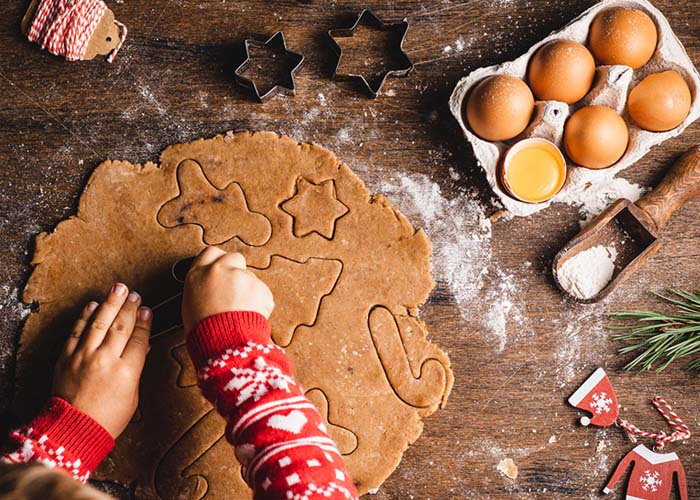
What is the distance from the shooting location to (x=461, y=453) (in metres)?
1.28

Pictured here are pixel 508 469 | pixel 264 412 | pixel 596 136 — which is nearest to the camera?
pixel 264 412

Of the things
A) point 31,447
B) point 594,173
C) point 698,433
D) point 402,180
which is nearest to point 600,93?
point 594,173

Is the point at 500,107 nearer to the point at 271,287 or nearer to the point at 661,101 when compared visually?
the point at 661,101

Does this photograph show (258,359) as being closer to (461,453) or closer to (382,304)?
(382,304)

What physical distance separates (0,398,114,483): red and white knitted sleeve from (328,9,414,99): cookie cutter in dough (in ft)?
2.81

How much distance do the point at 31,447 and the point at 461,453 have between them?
83 cm

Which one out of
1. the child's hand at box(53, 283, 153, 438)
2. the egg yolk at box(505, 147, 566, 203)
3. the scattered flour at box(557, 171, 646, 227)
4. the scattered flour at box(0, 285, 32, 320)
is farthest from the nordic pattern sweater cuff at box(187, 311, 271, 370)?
the scattered flour at box(557, 171, 646, 227)

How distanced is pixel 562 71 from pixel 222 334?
827 millimetres

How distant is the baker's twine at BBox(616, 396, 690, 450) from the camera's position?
4.25ft

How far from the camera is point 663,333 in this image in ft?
4.26

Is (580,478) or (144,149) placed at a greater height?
(144,149)

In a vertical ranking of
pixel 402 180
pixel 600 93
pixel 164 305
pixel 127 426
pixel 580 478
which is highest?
pixel 600 93

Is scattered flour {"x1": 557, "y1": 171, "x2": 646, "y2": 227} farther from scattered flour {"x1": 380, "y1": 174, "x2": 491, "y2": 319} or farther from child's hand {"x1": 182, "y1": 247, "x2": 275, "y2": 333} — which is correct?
child's hand {"x1": 182, "y1": 247, "x2": 275, "y2": 333}

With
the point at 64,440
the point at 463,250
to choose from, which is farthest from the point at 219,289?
the point at 463,250
